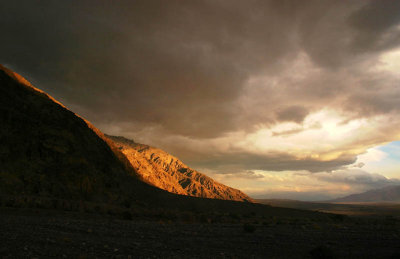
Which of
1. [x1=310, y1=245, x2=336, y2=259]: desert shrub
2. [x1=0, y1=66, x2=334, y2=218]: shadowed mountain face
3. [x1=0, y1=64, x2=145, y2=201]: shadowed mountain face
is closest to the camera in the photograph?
[x1=310, y1=245, x2=336, y2=259]: desert shrub

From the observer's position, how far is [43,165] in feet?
156

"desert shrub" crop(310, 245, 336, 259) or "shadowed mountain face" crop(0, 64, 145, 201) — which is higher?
"shadowed mountain face" crop(0, 64, 145, 201)

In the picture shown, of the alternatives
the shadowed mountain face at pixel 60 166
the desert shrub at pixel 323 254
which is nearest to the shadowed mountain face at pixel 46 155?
the shadowed mountain face at pixel 60 166

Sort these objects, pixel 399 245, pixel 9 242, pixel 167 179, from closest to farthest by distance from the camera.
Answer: pixel 9 242, pixel 399 245, pixel 167 179

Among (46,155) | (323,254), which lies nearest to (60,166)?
(46,155)

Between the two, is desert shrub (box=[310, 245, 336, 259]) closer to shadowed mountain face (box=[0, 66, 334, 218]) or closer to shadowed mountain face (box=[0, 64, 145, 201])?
shadowed mountain face (box=[0, 66, 334, 218])

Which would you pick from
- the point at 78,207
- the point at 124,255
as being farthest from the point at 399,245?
the point at 78,207

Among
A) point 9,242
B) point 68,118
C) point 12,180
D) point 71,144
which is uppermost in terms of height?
point 68,118

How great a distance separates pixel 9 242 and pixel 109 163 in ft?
201

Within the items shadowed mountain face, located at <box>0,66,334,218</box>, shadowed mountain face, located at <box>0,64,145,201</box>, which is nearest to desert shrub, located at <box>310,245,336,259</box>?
shadowed mountain face, located at <box>0,66,334,218</box>

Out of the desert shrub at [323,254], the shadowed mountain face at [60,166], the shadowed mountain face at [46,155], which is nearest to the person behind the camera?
the desert shrub at [323,254]

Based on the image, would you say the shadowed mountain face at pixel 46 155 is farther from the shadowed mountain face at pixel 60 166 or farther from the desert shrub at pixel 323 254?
the desert shrub at pixel 323 254

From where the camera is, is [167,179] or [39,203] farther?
[167,179]

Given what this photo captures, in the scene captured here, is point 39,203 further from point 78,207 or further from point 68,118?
point 68,118
